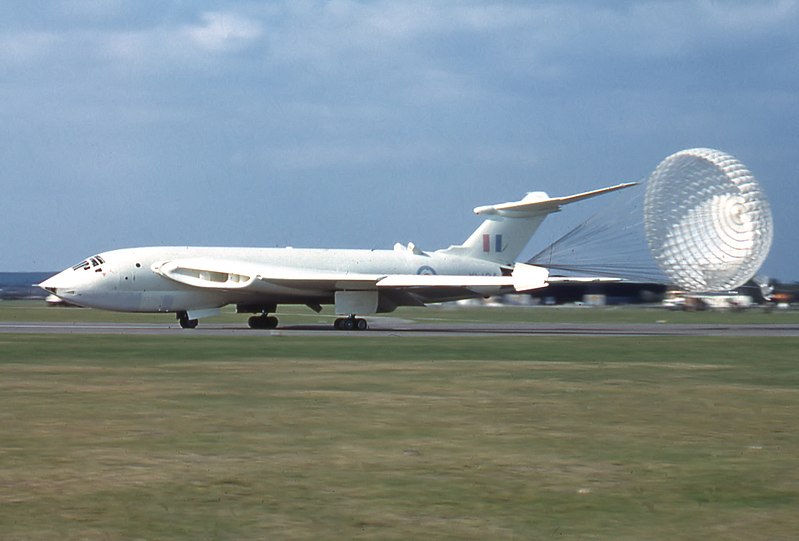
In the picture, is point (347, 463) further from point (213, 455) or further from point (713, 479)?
point (713, 479)

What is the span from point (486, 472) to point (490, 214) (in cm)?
4405

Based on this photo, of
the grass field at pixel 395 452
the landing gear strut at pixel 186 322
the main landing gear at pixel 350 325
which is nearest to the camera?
the grass field at pixel 395 452

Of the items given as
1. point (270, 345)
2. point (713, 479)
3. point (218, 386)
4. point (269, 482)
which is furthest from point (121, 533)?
point (270, 345)

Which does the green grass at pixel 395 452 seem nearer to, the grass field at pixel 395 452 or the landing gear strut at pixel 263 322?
the grass field at pixel 395 452

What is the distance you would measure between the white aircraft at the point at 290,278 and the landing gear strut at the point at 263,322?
0.06 metres

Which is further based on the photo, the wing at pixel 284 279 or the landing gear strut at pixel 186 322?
the wing at pixel 284 279

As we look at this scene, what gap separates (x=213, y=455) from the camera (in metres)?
12.6

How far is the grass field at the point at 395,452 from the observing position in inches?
365

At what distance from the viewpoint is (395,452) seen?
13.0 m

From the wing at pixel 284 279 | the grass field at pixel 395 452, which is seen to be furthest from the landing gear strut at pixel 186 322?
the grass field at pixel 395 452

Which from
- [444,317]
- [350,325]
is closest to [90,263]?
[350,325]

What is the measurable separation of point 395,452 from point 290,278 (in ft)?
118

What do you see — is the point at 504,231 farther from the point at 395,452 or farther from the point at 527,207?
the point at 395,452

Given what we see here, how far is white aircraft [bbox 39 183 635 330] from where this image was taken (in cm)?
4747
